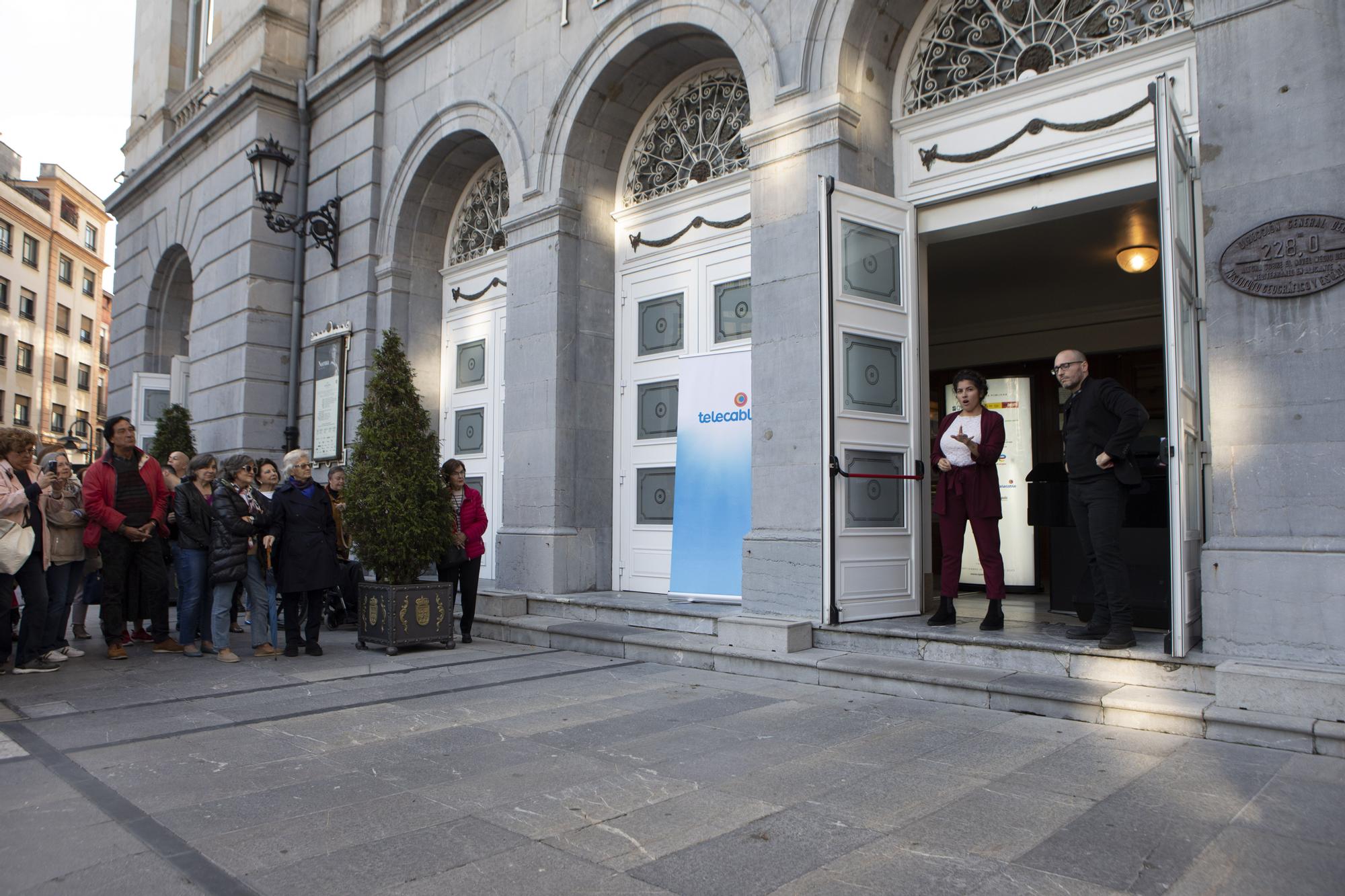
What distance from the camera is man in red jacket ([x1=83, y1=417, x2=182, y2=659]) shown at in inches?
290

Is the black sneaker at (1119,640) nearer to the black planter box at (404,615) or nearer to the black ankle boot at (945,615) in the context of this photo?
the black ankle boot at (945,615)

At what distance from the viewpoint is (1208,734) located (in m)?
4.65

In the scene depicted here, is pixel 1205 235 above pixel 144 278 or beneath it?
beneath

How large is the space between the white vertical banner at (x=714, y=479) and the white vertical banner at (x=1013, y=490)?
3.51 m

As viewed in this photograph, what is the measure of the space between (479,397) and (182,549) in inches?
173

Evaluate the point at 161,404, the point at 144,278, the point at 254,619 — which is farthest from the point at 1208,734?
the point at 144,278

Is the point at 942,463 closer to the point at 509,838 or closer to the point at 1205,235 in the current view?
the point at 1205,235

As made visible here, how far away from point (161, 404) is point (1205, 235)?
53.5 ft

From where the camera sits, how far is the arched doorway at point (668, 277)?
896 cm

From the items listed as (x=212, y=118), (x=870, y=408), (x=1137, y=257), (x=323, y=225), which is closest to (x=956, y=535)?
(x=870, y=408)

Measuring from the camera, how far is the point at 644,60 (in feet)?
30.7

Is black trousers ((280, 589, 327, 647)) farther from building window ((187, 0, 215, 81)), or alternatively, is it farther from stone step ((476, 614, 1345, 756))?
building window ((187, 0, 215, 81))

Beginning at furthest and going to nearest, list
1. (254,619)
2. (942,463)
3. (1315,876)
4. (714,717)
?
(254,619) → (942,463) → (714,717) → (1315,876)

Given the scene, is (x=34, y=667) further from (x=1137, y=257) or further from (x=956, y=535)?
(x=1137, y=257)
